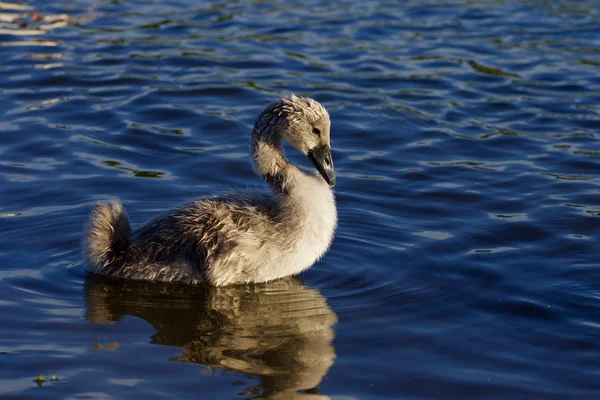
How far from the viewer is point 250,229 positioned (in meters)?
8.01

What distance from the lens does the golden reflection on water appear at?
6496 mm

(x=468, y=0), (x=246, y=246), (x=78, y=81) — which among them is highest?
(x=468, y=0)

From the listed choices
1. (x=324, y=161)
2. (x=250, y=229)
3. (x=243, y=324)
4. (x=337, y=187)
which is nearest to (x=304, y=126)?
(x=324, y=161)

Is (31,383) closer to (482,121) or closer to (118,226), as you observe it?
(118,226)

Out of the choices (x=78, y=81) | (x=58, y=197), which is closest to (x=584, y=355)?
(x=58, y=197)

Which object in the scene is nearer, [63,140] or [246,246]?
[246,246]

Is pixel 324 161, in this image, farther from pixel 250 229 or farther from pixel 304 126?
pixel 250 229

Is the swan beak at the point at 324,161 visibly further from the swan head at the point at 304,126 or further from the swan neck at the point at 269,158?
the swan neck at the point at 269,158

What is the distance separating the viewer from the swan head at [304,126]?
8.20 m

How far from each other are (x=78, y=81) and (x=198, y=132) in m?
2.77

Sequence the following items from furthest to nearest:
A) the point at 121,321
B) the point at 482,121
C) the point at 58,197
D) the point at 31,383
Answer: the point at 482,121 → the point at 58,197 → the point at 121,321 → the point at 31,383

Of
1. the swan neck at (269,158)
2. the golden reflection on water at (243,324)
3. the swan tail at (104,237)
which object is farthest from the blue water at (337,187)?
the swan neck at (269,158)

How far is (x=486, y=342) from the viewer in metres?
6.94

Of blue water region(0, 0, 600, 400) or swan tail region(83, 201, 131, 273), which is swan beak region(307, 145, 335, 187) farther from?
swan tail region(83, 201, 131, 273)
